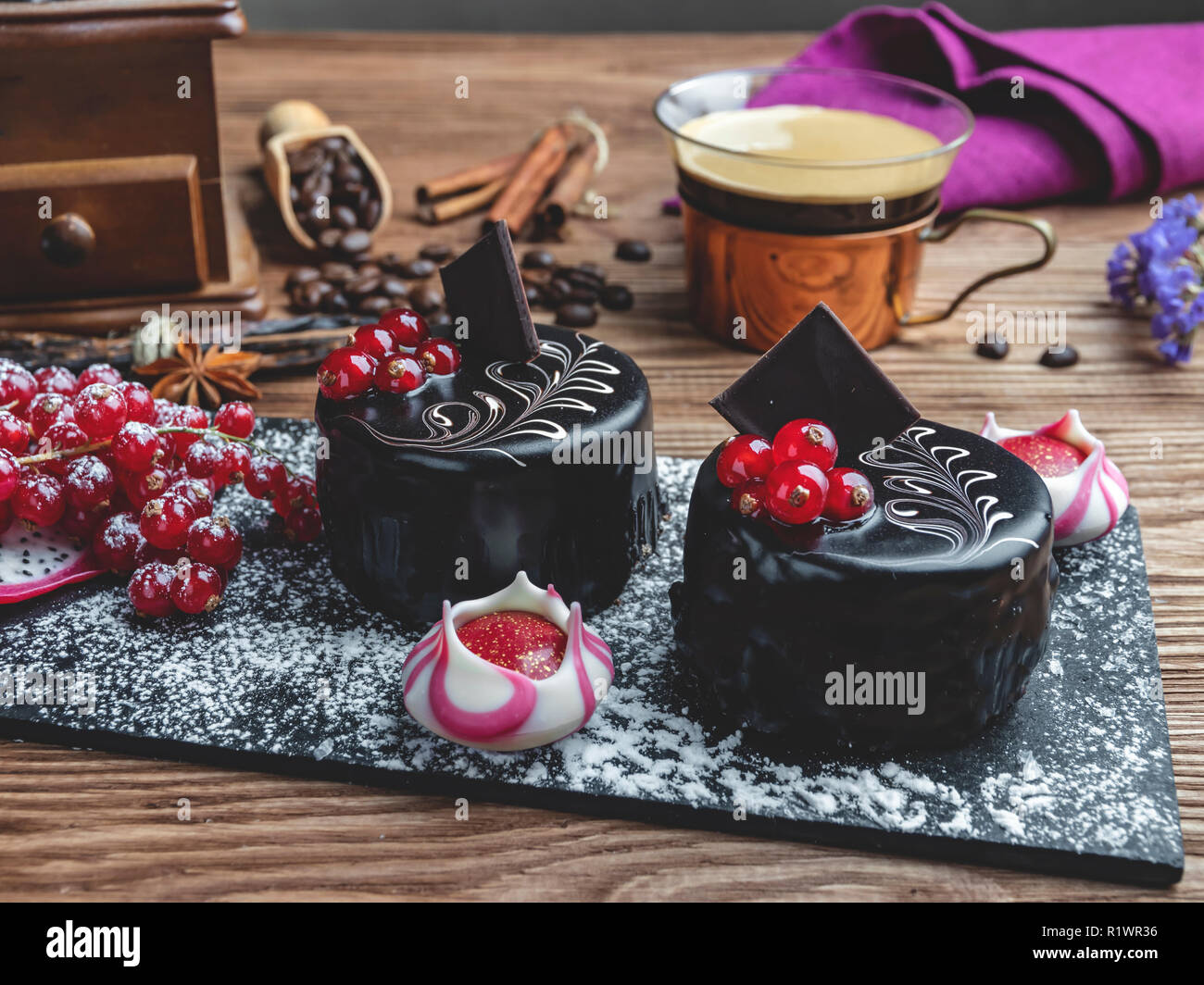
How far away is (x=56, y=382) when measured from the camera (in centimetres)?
129

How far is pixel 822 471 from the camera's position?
0.98 m

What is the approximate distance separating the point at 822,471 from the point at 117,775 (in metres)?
0.61

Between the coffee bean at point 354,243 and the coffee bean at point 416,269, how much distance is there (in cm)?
8

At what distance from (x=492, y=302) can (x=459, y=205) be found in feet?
3.17

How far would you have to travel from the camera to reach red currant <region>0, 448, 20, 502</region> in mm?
1129

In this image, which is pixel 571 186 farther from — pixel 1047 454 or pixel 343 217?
pixel 1047 454

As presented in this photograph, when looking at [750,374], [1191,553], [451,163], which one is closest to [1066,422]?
[1191,553]

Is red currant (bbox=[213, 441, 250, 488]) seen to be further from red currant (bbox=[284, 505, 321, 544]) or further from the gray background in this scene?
the gray background

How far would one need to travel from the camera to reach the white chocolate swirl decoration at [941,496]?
0.98 metres

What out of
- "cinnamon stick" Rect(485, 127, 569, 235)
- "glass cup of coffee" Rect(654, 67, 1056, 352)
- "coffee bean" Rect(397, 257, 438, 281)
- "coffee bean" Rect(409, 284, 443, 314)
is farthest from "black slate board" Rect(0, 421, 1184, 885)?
"cinnamon stick" Rect(485, 127, 569, 235)

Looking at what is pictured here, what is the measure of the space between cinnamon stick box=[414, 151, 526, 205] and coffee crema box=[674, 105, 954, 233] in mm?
534

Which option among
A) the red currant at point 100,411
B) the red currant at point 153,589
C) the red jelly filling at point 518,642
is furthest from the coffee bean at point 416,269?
the red jelly filling at point 518,642

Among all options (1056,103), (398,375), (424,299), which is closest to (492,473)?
(398,375)

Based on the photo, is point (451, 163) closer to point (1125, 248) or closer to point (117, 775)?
point (1125, 248)
